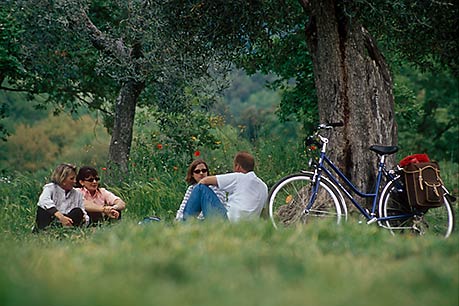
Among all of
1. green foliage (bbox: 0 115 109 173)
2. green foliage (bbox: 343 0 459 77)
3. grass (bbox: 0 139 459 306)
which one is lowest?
grass (bbox: 0 139 459 306)

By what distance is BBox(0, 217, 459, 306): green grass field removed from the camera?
12.4 feet

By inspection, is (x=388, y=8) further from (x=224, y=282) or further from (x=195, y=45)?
(x=224, y=282)

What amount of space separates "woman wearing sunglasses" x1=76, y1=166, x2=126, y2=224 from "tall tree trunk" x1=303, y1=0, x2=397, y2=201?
2934 mm

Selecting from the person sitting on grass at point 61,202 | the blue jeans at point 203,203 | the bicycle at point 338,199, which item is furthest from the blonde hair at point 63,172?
the bicycle at point 338,199

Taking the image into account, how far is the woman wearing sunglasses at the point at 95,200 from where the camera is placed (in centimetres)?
1077

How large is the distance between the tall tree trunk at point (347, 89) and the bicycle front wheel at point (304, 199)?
1.31 metres

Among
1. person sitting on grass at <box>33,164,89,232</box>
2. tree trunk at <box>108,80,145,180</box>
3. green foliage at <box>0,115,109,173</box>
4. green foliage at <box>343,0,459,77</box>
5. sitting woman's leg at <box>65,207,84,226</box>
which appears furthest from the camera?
green foliage at <box>0,115,109,173</box>

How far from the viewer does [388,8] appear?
421 inches

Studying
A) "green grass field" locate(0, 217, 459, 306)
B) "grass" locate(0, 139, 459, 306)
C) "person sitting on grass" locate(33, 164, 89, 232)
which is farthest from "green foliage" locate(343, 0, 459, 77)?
"green grass field" locate(0, 217, 459, 306)

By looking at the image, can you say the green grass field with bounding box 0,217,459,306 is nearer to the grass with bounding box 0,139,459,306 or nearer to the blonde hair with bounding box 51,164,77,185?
the grass with bounding box 0,139,459,306

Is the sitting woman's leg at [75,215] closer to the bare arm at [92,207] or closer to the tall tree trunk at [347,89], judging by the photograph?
the bare arm at [92,207]

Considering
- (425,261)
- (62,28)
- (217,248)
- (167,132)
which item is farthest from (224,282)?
(167,132)

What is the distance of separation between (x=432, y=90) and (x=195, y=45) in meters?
22.6

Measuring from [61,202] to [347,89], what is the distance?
154 inches
